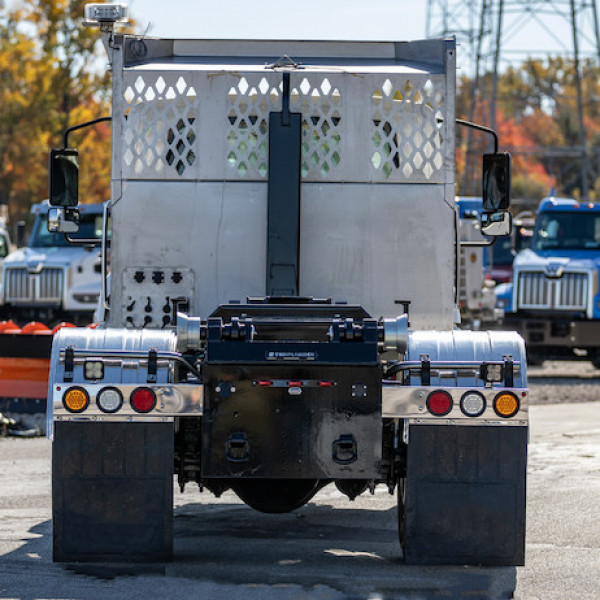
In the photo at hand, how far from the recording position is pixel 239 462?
806cm

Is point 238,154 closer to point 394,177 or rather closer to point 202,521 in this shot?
point 394,177

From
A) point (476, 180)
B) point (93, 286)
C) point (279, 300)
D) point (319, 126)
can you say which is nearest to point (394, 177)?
point (319, 126)

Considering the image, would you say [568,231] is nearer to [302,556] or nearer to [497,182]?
[497,182]

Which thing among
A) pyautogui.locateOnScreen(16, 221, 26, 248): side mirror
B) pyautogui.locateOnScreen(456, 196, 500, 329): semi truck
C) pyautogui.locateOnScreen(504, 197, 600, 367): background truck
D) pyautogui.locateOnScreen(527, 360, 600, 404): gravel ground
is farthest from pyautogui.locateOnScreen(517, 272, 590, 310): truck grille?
pyautogui.locateOnScreen(16, 221, 26, 248): side mirror

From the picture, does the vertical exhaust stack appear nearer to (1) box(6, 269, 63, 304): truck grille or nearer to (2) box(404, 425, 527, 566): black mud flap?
(2) box(404, 425, 527, 566): black mud flap

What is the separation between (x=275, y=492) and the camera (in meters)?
9.23

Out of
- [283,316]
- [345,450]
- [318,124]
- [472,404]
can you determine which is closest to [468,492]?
[472,404]

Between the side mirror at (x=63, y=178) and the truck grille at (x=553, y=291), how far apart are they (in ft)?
54.1

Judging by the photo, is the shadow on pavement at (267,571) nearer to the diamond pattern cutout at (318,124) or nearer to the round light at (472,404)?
the round light at (472,404)

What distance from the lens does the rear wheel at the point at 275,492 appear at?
8930 mm

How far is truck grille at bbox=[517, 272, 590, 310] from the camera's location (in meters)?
25.8

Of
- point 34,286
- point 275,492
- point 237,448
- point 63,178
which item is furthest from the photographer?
point 34,286

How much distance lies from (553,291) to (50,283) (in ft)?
27.9

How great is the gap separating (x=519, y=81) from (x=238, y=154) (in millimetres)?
97529
